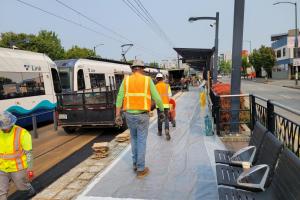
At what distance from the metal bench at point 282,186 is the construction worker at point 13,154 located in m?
2.81

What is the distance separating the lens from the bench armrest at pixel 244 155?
4772 millimetres

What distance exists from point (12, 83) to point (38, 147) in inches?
165

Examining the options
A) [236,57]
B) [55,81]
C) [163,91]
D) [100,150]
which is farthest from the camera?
[55,81]

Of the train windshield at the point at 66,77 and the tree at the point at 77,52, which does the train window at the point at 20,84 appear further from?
the tree at the point at 77,52

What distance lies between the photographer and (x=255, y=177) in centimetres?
404

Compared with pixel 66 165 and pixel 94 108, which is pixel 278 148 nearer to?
pixel 66 165

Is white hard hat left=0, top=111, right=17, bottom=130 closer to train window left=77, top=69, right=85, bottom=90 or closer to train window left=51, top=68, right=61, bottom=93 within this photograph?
train window left=51, top=68, right=61, bottom=93

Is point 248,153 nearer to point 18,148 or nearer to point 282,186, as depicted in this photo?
point 282,186

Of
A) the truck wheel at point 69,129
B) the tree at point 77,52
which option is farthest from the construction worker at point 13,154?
the tree at point 77,52

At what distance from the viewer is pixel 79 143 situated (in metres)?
10.4

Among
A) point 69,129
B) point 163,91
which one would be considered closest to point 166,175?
point 163,91

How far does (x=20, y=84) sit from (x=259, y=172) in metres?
11.9

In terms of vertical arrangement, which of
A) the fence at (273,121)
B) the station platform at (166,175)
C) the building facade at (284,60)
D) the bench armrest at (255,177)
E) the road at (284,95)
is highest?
the building facade at (284,60)

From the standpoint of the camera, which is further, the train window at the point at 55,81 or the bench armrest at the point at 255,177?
the train window at the point at 55,81
